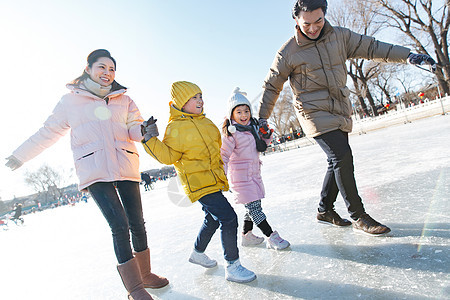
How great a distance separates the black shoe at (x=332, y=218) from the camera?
225cm

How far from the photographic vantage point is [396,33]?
19.6 meters

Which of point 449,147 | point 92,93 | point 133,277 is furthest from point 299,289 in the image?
point 449,147

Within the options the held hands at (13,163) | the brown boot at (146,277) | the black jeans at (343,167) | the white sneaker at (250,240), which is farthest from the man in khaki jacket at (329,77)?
the held hands at (13,163)

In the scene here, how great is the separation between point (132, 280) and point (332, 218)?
1.53 metres

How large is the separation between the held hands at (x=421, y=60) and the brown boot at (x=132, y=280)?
2.28m

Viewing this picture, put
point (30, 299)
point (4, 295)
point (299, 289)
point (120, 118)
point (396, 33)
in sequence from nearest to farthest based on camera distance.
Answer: point (299, 289) < point (120, 118) < point (30, 299) < point (4, 295) < point (396, 33)

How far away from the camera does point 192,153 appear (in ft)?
6.15

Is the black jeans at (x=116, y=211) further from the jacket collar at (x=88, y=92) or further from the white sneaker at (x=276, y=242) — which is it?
the white sneaker at (x=276, y=242)

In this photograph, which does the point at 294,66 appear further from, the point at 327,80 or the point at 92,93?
the point at 92,93

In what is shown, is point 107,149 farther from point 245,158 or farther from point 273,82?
point 273,82

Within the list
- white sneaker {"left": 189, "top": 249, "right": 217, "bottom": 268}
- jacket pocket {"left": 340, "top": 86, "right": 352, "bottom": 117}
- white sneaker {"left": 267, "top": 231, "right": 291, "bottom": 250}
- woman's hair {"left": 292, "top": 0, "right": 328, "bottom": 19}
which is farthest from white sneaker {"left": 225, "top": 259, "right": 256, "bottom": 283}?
woman's hair {"left": 292, "top": 0, "right": 328, "bottom": 19}

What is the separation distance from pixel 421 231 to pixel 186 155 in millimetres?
1551

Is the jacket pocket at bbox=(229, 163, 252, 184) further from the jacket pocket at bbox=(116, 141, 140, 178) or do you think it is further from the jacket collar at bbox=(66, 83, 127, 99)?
the jacket collar at bbox=(66, 83, 127, 99)

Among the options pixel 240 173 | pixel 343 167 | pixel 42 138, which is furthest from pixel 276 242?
pixel 42 138
